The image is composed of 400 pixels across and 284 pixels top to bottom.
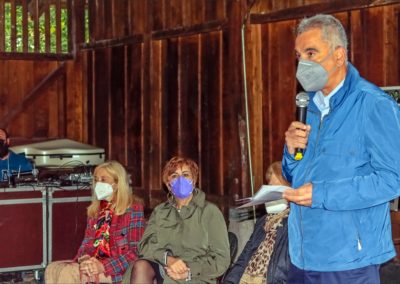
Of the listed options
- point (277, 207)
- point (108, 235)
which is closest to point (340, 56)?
point (277, 207)

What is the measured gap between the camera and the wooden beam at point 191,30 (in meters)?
9.12

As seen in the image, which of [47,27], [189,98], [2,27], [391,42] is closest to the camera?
[391,42]

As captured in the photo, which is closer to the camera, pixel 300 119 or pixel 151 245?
pixel 300 119

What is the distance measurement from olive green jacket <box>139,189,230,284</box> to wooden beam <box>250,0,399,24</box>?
2541 millimetres

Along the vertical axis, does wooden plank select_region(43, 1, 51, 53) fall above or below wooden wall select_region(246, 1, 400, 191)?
above

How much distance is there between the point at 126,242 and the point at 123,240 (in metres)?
0.03

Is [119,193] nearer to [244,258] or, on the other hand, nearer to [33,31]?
[244,258]

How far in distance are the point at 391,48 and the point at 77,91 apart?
20.0ft

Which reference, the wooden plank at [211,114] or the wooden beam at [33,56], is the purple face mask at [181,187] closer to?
the wooden plank at [211,114]

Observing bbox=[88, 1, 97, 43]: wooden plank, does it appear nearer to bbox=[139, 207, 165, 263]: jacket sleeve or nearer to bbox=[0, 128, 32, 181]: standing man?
bbox=[0, 128, 32, 181]: standing man

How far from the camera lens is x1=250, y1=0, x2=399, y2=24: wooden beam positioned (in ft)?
23.7

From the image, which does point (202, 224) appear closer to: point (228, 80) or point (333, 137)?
point (333, 137)

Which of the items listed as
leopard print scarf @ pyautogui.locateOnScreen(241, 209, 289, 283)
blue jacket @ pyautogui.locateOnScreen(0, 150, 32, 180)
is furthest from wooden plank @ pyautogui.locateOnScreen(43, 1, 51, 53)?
leopard print scarf @ pyautogui.locateOnScreen(241, 209, 289, 283)

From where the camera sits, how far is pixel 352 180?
9.35ft
